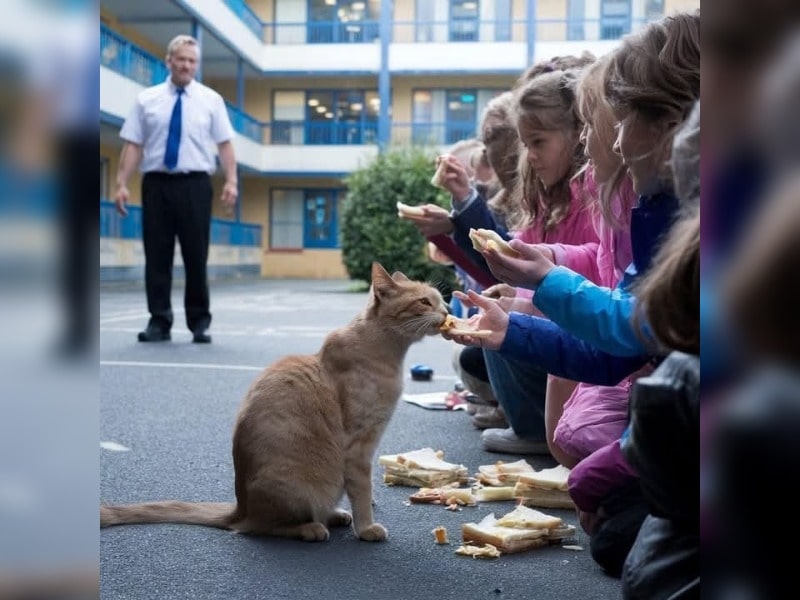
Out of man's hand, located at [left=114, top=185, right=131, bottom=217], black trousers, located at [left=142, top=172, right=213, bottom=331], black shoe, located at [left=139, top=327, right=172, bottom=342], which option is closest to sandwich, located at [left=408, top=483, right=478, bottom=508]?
black trousers, located at [left=142, top=172, right=213, bottom=331]

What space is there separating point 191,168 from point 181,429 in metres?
2.71

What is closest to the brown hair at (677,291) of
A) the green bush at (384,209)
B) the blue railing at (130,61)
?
the green bush at (384,209)

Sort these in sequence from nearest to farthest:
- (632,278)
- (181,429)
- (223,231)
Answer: (632,278) → (181,429) → (223,231)

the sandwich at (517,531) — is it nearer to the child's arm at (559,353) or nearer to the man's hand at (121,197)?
the child's arm at (559,353)

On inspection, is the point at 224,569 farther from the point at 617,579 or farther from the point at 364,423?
the point at 617,579

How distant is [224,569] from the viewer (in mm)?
1549

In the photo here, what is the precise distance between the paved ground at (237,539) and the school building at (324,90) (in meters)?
13.5

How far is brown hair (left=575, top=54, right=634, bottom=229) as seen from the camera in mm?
1528

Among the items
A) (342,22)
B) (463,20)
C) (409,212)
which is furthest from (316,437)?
(342,22)

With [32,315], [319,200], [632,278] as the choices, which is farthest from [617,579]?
[319,200]

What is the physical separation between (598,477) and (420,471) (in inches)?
26.8

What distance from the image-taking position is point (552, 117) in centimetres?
232

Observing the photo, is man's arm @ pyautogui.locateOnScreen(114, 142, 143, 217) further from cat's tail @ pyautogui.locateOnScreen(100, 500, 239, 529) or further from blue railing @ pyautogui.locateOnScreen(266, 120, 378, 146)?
blue railing @ pyautogui.locateOnScreen(266, 120, 378, 146)

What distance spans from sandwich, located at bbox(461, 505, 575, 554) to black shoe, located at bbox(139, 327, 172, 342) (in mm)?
3823
